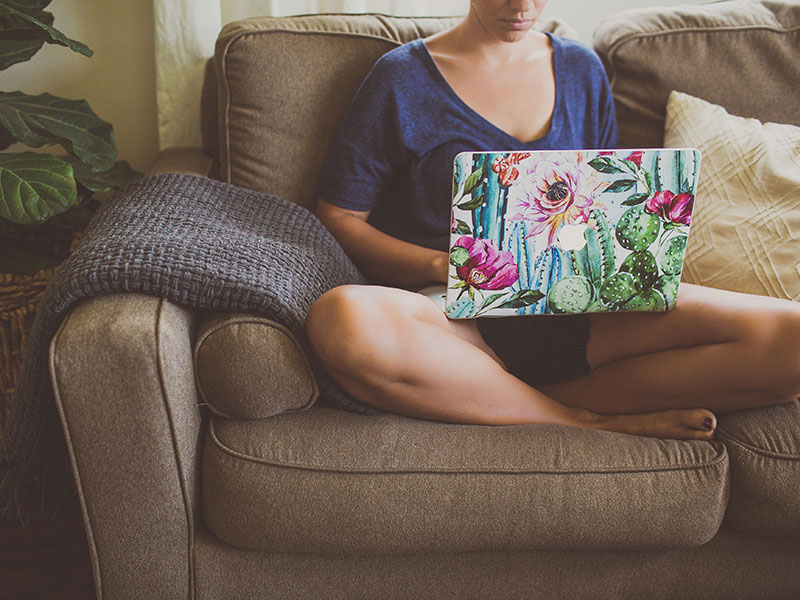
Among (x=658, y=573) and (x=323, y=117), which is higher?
(x=323, y=117)

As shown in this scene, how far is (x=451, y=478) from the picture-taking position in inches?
40.7

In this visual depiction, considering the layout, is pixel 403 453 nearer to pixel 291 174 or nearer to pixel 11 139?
pixel 291 174

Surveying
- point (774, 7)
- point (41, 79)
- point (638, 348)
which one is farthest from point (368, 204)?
point (774, 7)

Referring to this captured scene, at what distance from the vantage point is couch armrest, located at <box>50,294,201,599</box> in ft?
3.03

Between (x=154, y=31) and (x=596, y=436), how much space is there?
1.27 m

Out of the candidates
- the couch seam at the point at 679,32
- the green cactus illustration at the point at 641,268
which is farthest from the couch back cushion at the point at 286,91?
the green cactus illustration at the point at 641,268

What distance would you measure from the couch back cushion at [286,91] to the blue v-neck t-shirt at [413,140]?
88mm

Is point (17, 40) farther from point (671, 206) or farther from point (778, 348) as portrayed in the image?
point (778, 348)

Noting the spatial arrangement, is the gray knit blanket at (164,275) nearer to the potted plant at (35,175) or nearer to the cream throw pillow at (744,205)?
the potted plant at (35,175)

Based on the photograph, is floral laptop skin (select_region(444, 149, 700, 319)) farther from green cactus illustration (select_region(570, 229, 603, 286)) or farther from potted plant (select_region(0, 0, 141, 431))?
potted plant (select_region(0, 0, 141, 431))

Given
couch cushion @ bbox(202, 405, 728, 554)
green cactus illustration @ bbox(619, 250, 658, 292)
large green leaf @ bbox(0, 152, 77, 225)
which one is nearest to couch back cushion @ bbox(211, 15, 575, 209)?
large green leaf @ bbox(0, 152, 77, 225)

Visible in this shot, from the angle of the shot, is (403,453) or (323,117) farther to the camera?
(323,117)

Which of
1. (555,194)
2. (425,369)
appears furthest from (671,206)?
(425,369)

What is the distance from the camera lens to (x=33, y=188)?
1.23 m
